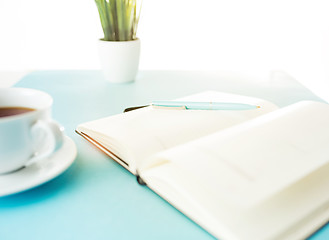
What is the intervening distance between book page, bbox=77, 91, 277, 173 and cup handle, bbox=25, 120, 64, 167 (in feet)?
0.22

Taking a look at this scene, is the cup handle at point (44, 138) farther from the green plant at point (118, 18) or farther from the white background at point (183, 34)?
the white background at point (183, 34)

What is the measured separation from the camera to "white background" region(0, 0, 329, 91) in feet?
5.35

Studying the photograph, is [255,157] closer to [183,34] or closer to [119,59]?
[119,59]

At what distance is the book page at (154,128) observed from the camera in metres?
0.38

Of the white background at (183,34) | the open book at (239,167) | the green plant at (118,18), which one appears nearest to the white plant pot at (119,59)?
the green plant at (118,18)

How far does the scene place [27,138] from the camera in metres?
0.36

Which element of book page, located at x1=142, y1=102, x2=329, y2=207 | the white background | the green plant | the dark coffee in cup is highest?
the green plant

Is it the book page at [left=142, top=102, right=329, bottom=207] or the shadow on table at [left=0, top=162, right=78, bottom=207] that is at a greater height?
the book page at [left=142, top=102, right=329, bottom=207]

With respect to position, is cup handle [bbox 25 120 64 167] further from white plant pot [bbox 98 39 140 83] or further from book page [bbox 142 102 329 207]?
white plant pot [bbox 98 39 140 83]

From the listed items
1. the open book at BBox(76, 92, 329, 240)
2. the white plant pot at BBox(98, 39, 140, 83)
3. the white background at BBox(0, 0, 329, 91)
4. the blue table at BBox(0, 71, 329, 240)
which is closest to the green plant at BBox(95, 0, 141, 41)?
the white plant pot at BBox(98, 39, 140, 83)

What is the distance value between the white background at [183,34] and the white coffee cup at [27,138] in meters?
1.39

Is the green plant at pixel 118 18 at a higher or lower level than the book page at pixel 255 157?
higher

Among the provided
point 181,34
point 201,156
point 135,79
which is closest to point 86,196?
point 201,156

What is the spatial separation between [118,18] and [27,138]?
496mm
